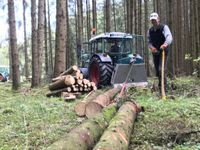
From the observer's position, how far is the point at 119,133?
4641mm

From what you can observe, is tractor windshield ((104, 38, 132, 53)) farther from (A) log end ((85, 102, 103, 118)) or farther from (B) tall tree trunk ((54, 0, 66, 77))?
(A) log end ((85, 102, 103, 118))

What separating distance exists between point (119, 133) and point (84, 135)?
43 centimetres

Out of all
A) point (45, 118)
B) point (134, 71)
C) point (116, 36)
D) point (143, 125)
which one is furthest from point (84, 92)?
point (143, 125)

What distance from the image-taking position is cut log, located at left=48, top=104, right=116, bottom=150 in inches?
160

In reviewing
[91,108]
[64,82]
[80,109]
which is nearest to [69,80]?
[64,82]

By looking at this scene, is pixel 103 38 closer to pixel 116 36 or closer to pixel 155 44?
pixel 116 36

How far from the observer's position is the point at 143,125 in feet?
20.0

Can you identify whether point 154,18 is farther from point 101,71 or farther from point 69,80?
point 101,71

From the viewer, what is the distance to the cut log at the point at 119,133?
408 centimetres

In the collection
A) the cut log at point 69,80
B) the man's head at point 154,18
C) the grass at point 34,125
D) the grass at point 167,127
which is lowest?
the grass at point 34,125

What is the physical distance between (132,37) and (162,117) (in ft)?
23.8

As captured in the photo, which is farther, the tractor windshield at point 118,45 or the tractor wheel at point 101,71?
the tractor windshield at point 118,45

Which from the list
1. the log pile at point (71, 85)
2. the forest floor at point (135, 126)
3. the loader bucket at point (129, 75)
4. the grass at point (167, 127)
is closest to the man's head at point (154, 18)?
the forest floor at point (135, 126)

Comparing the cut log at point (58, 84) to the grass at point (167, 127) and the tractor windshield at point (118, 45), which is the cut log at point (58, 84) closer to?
the tractor windshield at point (118, 45)
